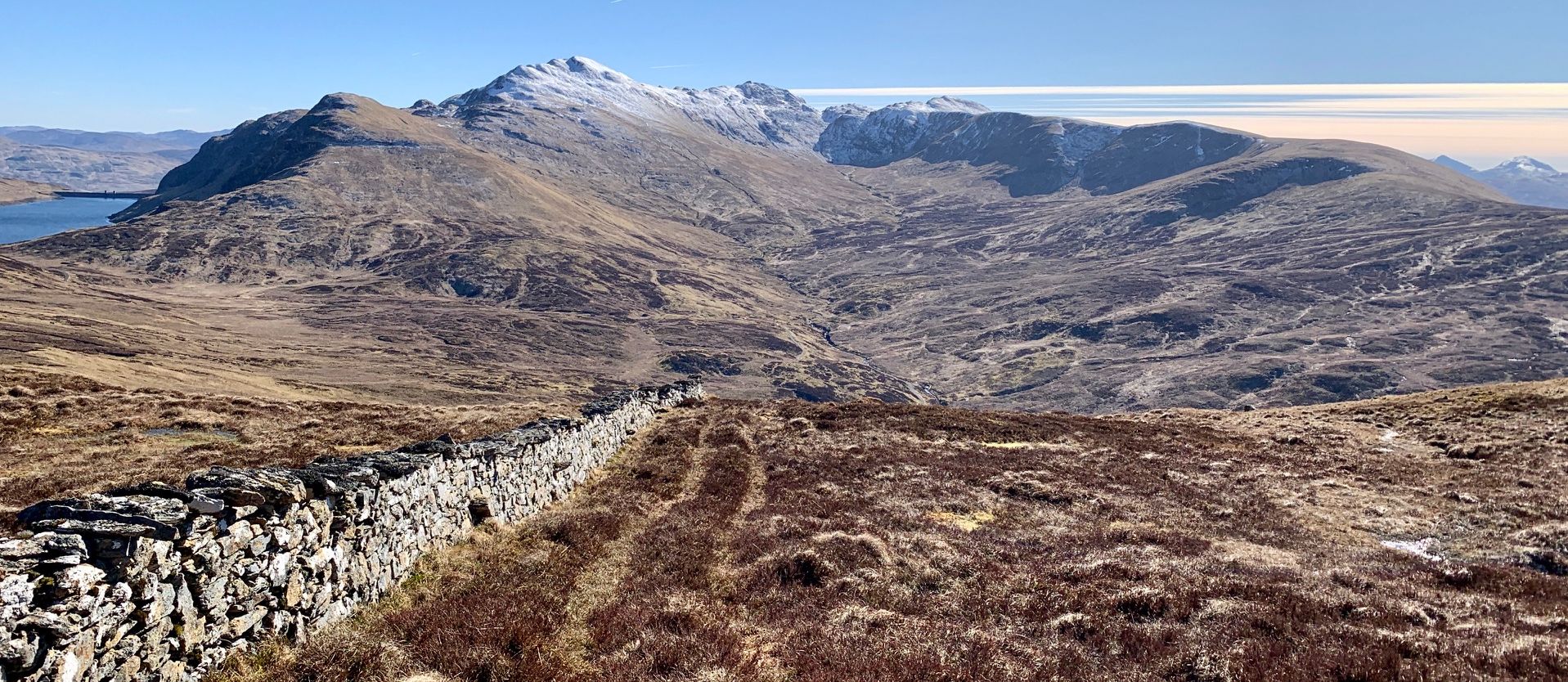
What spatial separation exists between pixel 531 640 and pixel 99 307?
741 ft

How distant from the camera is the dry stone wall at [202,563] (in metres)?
9.30

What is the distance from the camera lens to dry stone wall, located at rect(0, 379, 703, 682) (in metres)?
9.30

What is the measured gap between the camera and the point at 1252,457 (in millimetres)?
38844

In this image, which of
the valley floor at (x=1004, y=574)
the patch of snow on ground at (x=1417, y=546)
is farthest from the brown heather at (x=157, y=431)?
the patch of snow on ground at (x=1417, y=546)

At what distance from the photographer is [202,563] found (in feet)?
37.3

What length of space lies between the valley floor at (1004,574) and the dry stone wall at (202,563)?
30.6 inches

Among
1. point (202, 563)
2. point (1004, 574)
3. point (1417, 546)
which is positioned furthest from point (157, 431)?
point (1417, 546)

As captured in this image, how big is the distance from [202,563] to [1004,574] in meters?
15.9

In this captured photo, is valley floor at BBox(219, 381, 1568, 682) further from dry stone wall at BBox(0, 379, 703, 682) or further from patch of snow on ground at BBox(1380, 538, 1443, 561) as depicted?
dry stone wall at BBox(0, 379, 703, 682)

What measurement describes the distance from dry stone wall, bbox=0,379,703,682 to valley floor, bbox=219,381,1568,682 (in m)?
0.78

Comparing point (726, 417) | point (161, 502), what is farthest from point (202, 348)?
point (161, 502)

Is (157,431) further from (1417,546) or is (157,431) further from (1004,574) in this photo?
(1417,546)

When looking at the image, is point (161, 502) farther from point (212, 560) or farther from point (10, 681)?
point (10, 681)

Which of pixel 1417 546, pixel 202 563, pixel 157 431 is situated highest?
pixel 202 563
